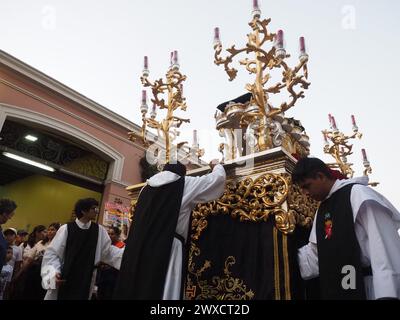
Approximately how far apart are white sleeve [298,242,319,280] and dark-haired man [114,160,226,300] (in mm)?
686

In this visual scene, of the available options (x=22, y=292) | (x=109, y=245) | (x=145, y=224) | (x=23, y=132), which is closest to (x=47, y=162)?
(x=23, y=132)

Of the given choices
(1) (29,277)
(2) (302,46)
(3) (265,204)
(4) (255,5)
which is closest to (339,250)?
(3) (265,204)

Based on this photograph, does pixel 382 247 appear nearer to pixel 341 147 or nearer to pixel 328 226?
pixel 328 226

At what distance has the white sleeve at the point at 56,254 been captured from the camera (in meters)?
2.62

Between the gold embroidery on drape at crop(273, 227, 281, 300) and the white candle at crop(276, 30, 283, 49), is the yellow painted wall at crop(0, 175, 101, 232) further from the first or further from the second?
the gold embroidery on drape at crop(273, 227, 281, 300)

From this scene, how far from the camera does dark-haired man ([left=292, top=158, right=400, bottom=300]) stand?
1.49 m

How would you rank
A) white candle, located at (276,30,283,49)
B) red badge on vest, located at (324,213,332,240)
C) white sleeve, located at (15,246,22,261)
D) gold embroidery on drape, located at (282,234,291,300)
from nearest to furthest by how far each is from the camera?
1. red badge on vest, located at (324,213,332,240)
2. gold embroidery on drape, located at (282,234,291,300)
3. white candle, located at (276,30,283,49)
4. white sleeve, located at (15,246,22,261)

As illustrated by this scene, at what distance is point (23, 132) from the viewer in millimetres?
7156

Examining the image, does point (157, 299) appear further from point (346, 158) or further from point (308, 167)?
point (346, 158)

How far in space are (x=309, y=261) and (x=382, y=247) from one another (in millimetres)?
591

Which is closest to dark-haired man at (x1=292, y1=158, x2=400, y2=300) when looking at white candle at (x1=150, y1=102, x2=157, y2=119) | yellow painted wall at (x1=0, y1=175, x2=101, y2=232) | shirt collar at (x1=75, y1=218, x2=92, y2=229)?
shirt collar at (x1=75, y1=218, x2=92, y2=229)
